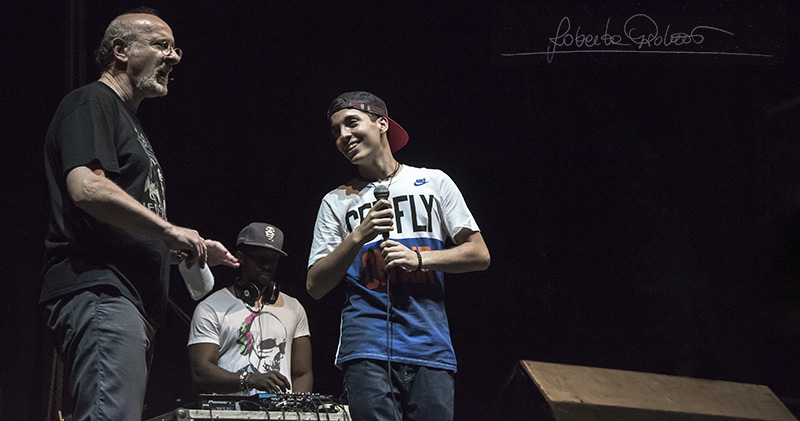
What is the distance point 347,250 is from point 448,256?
0.34 meters

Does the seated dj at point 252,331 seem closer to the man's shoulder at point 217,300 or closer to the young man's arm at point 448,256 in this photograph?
the man's shoulder at point 217,300

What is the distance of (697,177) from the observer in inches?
170

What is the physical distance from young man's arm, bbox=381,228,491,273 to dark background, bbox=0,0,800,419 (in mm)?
1738

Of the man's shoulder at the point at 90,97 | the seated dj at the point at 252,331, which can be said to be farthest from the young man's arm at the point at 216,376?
the man's shoulder at the point at 90,97

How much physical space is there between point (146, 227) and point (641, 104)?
3.30m

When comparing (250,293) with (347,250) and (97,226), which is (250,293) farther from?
(97,226)

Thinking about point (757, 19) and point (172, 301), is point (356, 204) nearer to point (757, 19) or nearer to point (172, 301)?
point (172, 301)

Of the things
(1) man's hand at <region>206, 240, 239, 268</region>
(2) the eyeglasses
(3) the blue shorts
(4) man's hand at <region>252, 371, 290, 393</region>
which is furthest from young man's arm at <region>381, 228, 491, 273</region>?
(4) man's hand at <region>252, 371, 290, 393</region>

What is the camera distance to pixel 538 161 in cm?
436

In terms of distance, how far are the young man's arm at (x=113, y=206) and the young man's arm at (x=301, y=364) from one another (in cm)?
212

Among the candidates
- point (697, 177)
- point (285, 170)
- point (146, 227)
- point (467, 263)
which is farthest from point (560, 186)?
point (146, 227)

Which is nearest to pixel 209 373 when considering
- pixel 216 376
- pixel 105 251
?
pixel 216 376
